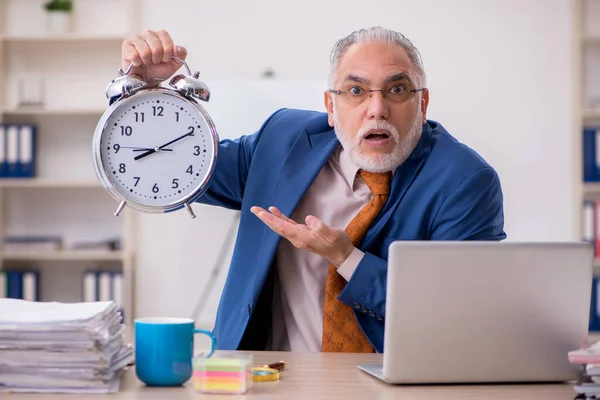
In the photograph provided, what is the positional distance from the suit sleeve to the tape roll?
1.44 ft

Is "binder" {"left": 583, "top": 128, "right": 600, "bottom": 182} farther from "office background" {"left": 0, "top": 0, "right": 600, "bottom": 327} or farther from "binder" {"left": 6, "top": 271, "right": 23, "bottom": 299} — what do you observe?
"binder" {"left": 6, "top": 271, "right": 23, "bottom": 299}

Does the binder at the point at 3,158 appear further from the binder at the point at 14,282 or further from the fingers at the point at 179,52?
the fingers at the point at 179,52

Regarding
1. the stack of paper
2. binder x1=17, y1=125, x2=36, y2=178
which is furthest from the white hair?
binder x1=17, y1=125, x2=36, y2=178

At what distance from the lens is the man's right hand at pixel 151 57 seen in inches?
71.7

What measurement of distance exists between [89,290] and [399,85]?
2643 mm

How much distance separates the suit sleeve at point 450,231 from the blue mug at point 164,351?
553 millimetres

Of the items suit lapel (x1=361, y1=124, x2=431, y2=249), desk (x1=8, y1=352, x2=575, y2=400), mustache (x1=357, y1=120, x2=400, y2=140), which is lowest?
desk (x1=8, y1=352, x2=575, y2=400)

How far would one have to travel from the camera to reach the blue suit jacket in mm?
1997

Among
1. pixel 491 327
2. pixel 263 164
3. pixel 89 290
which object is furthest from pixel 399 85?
pixel 89 290

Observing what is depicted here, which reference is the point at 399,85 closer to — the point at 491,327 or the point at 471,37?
Result: the point at 491,327

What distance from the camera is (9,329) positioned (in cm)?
132

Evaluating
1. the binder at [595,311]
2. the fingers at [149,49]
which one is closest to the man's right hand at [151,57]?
the fingers at [149,49]

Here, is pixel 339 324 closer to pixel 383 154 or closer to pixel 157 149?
pixel 383 154

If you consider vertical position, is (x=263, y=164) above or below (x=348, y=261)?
above
